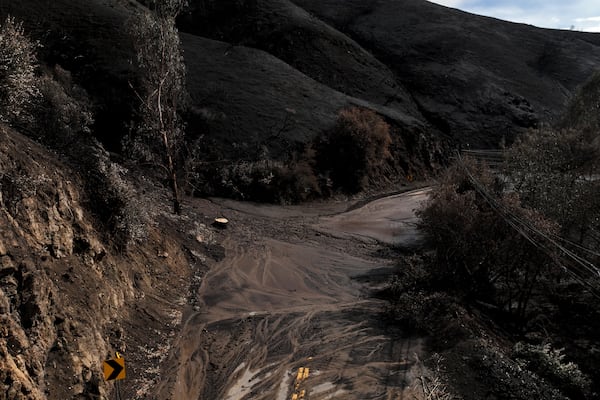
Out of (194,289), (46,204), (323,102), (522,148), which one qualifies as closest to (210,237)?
(194,289)

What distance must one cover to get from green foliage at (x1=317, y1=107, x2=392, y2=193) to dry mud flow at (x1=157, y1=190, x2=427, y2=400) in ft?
33.6

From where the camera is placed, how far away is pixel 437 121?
55.2m

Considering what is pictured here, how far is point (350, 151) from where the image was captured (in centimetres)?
3481

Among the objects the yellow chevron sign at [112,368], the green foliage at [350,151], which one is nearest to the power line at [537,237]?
the yellow chevron sign at [112,368]

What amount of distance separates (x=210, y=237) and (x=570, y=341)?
51.0 feet

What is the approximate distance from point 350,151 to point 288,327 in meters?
22.4

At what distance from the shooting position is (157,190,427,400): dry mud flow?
37.4 feet

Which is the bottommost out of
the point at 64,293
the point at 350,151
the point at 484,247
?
the point at 64,293

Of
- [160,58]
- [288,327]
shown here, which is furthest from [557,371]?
[160,58]

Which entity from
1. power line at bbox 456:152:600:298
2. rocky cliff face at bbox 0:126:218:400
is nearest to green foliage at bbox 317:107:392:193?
power line at bbox 456:152:600:298

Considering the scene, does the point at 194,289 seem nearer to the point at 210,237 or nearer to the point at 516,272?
the point at 210,237

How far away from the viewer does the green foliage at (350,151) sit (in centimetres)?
3428

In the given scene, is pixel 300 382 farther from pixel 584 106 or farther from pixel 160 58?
pixel 584 106

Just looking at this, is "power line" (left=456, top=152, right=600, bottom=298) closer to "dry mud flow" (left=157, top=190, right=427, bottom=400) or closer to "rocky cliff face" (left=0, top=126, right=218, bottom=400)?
"dry mud flow" (left=157, top=190, right=427, bottom=400)
